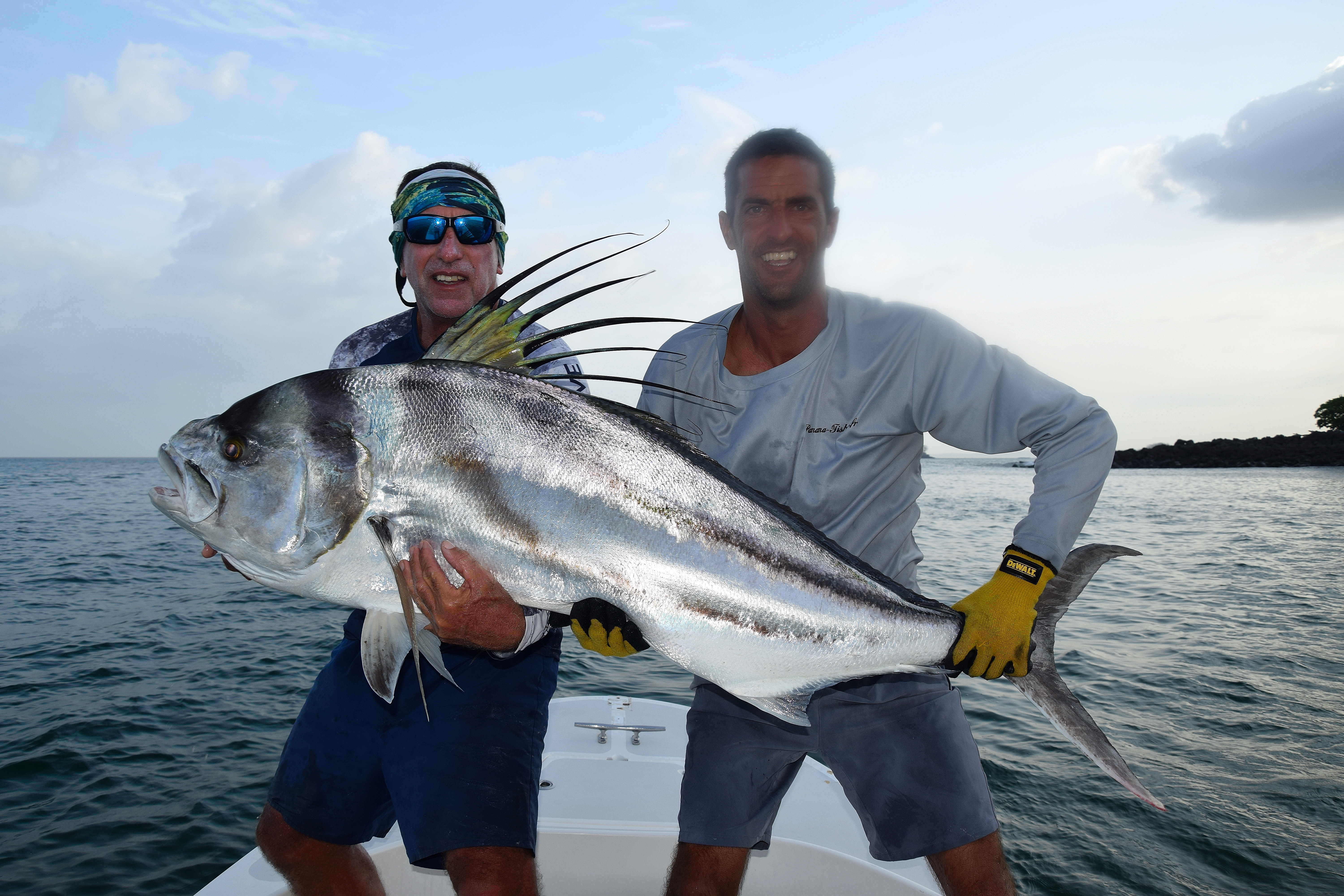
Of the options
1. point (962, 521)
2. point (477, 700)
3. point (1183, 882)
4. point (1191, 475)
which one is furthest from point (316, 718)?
point (1191, 475)

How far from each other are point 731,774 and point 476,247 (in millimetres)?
2522

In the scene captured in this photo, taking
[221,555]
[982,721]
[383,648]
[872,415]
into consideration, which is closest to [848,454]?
[872,415]

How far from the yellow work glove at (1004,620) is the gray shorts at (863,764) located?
13.3 inches

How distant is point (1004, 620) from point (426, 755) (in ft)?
6.63

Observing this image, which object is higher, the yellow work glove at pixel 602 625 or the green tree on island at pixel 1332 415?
the green tree on island at pixel 1332 415

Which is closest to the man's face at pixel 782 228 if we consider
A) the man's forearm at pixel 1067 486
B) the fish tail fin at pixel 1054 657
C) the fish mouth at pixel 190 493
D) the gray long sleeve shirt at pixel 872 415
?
the gray long sleeve shirt at pixel 872 415

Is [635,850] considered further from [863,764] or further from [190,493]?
[190,493]

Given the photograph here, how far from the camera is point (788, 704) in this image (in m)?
2.36

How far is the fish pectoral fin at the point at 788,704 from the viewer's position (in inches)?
92.0

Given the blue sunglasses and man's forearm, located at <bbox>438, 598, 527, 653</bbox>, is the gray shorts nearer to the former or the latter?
man's forearm, located at <bbox>438, 598, 527, 653</bbox>

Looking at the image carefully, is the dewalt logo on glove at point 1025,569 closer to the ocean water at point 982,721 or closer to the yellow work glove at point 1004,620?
the yellow work glove at point 1004,620

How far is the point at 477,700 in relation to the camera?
2.65 meters

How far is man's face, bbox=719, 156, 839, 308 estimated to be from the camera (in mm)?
2799

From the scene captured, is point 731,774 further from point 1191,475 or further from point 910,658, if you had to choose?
point 1191,475
